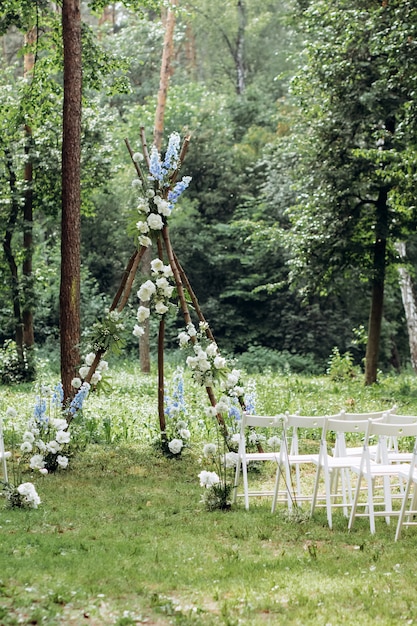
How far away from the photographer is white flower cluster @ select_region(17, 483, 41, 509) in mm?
7309

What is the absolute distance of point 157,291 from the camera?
900 cm

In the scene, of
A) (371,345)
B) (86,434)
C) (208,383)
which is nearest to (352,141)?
(371,345)

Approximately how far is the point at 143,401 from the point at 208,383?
6.46m

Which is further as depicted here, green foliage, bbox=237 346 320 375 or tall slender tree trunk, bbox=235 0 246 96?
tall slender tree trunk, bbox=235 0 246 96

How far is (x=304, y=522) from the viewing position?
275 inches

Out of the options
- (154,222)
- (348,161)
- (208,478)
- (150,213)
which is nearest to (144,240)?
(154,222)

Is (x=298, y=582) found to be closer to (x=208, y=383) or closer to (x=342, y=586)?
(x=342, y=586)

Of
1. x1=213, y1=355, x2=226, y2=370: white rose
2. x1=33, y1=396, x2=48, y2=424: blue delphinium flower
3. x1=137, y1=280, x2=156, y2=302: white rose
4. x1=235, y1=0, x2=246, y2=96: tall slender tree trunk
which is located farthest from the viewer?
x1=235, y1=0, x2=246, y2=96: tall slender tree trunk

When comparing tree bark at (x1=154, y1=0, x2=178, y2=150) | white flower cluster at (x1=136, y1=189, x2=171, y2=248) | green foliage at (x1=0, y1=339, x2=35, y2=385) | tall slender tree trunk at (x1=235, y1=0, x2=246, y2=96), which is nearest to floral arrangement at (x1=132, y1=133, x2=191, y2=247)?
white flower cluster at (x1=136, y1=189, x2=171, y2=248)

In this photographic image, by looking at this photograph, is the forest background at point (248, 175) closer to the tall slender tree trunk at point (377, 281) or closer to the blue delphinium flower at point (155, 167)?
the tall slender tree trunk at point (377, 281)

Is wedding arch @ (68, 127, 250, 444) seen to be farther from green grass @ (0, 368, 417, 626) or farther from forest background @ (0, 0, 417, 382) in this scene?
green grass @ (0, 368, 417, 626)

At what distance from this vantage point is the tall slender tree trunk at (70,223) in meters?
10.7

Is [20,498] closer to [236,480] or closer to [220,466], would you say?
[220,466]

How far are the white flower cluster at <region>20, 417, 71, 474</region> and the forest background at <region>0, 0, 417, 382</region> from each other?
1419 mm
